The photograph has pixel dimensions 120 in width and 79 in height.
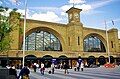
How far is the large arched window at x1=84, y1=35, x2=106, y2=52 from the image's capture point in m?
60.5

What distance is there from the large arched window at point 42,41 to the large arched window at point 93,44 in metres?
8.40

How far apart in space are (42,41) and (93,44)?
16355 millimetres

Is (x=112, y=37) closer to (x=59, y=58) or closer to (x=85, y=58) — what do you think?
(x=85, y=58)

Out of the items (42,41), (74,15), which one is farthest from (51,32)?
(74,15)

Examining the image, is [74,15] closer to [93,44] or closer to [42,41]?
[42,41]

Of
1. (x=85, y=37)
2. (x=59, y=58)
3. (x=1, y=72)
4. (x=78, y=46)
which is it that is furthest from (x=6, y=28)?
(x=85, y=37)

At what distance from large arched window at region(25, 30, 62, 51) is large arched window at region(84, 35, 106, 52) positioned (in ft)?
27.6

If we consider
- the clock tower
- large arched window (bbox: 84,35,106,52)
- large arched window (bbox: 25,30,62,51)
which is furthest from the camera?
large arched window (bbox: 84,35,106,52)

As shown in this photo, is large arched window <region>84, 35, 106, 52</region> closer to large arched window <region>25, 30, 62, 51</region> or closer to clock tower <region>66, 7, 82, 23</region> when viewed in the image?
clock tower <region>66, 7, 82, 23</region>

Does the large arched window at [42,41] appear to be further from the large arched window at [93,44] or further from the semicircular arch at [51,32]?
the large arched window at [93,44]

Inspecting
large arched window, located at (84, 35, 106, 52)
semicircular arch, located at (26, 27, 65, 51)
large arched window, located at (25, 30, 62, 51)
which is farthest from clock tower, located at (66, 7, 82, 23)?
large arched window, located at (84, 35, 106, 52)

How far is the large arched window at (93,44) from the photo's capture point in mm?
60469

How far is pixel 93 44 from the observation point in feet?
206

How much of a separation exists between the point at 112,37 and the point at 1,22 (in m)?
44.7
